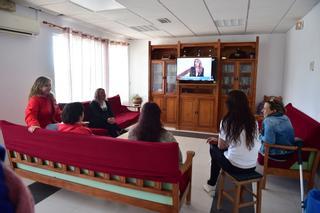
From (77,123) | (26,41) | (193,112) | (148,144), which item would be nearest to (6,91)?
(26,41)

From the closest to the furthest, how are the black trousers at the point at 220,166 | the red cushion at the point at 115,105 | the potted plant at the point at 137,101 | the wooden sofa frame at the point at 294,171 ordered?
the black trousers at the point at 220,166, the wooden sofa frame at the point at 294,171, the red cushion at the point at 115,105, the potted plant at the point at 137,101

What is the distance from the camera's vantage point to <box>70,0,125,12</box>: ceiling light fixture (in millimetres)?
3380

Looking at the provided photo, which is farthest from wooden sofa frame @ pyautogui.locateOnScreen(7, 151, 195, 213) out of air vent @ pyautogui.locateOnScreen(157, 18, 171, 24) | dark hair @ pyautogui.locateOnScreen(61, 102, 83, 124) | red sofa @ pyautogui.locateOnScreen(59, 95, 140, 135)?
air vent @ pyautogui.locateOnScreen(157, 18, 171, 24)

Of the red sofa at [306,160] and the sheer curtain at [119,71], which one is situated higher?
the sheer curtain at [119,71]

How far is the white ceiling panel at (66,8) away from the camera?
11.1 ft

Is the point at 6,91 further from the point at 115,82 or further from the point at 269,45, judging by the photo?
the point at 269,45

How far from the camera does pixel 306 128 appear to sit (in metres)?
2.79

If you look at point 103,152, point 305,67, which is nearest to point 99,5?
point 103,152

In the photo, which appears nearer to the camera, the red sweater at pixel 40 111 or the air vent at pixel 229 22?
the red sweater at pixel 40 111

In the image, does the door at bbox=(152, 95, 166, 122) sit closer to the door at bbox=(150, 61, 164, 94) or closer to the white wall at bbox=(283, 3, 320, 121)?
the door at bbox=(150, 61, 164, 94)

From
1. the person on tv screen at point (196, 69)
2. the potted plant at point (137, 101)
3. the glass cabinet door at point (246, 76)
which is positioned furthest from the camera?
the potted plant at point (137, 101)

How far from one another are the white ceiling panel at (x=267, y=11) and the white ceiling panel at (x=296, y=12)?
9 centimetres

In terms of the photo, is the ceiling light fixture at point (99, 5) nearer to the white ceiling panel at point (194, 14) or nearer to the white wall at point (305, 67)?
the white ceiling panel at point (194, 14)

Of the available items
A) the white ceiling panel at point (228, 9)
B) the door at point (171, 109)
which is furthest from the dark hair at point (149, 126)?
the door at point (171, 109)
